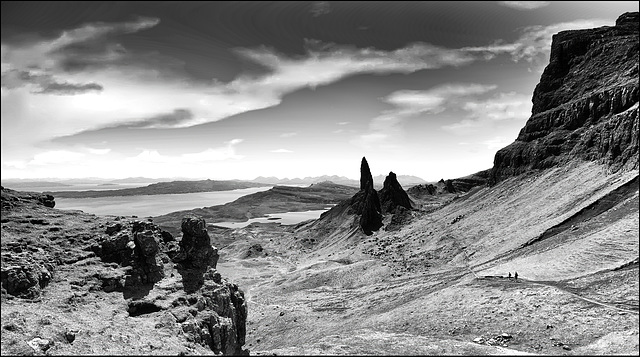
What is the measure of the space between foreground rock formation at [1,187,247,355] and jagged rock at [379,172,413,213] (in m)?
119

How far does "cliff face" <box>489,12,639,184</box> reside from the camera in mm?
82188

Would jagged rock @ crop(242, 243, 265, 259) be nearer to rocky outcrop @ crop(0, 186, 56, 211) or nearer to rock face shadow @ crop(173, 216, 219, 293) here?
rocky outcrop @ crop(0, 186, 56, 211)

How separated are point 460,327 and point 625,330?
1670cm

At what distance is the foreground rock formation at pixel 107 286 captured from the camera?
1090 inches

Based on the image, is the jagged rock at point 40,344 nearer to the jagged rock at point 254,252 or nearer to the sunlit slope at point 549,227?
the sunlit slope at point 549,227

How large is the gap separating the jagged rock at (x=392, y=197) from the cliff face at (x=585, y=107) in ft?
135

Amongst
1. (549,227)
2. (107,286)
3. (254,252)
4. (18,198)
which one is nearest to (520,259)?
(549,227)

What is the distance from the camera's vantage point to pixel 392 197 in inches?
6314

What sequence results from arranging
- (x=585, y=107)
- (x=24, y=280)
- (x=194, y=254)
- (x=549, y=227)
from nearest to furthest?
(x=24, y=280), (x=194, y=254), (x=549, y=227), (x=585, y=107)

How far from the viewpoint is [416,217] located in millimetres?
141125

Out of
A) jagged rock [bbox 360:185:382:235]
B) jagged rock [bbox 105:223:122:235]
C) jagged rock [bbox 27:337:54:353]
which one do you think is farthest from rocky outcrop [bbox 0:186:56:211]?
jagged rock [bbox 360:185:382:235]

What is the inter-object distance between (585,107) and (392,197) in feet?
266

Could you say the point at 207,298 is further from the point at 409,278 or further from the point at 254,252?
the point at 254,252

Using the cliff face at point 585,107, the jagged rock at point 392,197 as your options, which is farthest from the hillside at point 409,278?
the jagged rock at point 392,197
